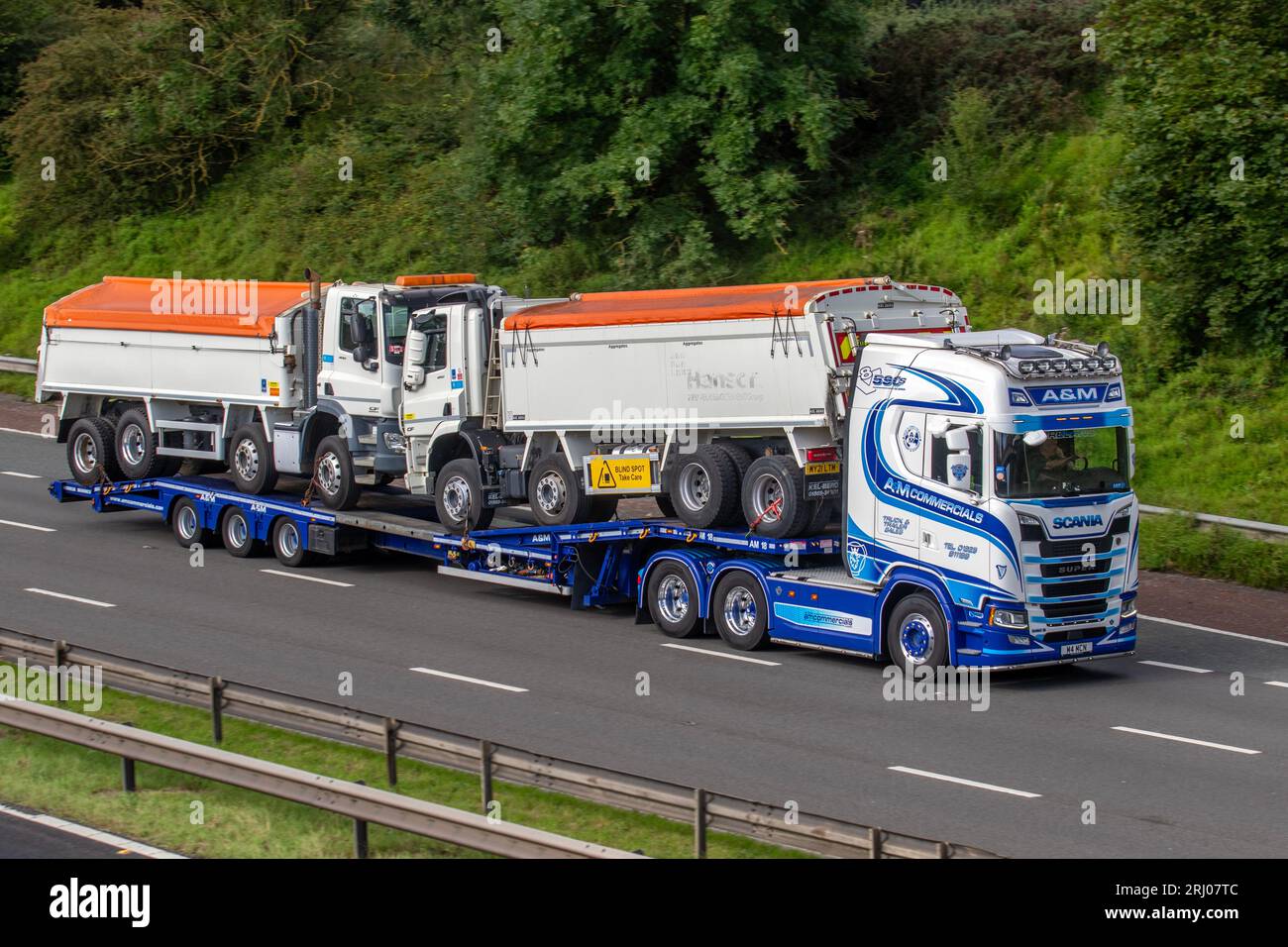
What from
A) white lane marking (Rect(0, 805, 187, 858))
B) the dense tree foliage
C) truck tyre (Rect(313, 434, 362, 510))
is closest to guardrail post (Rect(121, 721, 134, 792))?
white lane marking (Rect(0, 805, 187, 858))

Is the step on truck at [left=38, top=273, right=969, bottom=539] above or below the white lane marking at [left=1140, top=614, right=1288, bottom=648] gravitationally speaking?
above

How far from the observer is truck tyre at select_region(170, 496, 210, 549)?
23.1 metres

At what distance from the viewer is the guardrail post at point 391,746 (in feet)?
41.2

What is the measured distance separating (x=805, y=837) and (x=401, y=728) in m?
3.85

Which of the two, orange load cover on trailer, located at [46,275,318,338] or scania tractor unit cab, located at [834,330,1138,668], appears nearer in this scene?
scania tractor unit cab, located at [834,330,1138,668]

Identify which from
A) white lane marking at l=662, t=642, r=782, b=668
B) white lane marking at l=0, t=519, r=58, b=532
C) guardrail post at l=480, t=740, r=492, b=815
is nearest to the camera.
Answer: guardrail post at l=480, t=740, r=492, b=815

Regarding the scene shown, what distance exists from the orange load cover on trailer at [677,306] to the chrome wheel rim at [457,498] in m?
2.12

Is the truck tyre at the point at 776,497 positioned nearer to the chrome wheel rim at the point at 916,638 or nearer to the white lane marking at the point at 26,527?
the chrome wheel rim at the point at 916,638

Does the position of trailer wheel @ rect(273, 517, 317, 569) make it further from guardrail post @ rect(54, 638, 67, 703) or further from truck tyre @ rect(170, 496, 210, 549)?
guardrail post @ rect(54, 638, 67, 703)

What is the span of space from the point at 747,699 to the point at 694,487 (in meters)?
3.00

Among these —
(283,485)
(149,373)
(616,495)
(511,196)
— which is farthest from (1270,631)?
(511,196)

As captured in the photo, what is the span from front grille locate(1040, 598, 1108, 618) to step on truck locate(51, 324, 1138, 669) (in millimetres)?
14

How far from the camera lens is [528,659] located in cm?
1748

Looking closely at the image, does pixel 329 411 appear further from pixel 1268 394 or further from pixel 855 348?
pixel 1268 394
